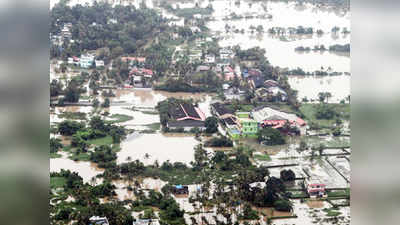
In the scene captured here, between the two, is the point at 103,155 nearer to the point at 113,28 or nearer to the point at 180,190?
the point at 180,190

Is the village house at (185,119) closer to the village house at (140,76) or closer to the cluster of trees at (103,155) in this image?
the village house at (140,76)

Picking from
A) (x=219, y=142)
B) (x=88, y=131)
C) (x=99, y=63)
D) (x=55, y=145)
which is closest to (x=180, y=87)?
(x=219, y=142)

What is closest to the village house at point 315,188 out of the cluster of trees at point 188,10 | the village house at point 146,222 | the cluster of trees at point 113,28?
the village house at point 146,222

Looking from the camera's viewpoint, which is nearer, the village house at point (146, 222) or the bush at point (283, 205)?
the village house at point (146, 222)

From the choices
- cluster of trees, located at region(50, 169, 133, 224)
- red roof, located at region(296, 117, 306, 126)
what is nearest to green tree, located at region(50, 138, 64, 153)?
cluster of trees, located at region(50, 169, 133, 224)

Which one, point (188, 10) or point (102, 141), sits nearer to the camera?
point (102, 141)

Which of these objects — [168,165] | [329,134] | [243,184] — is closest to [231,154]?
[243,184]

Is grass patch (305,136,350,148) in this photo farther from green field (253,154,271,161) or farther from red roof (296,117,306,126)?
green field (253,154,271,161)
